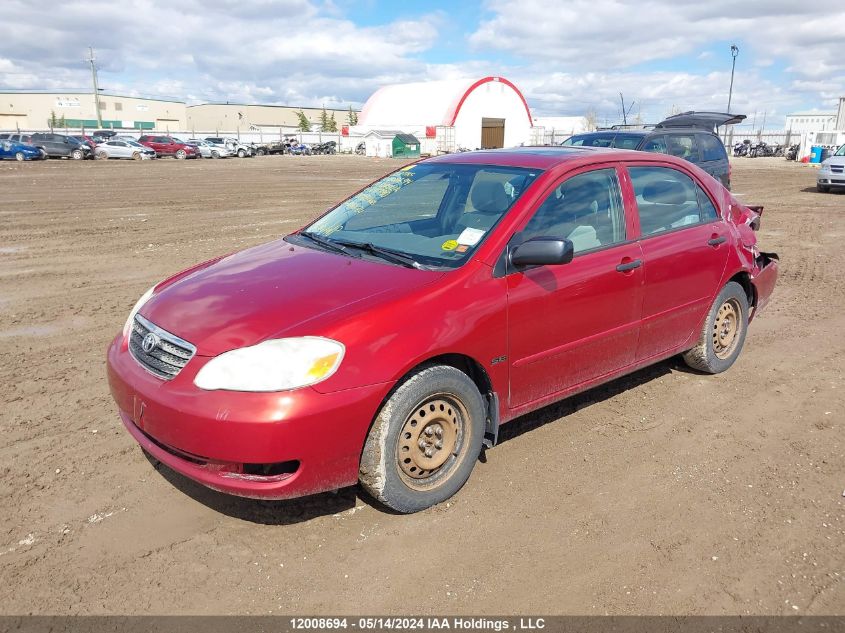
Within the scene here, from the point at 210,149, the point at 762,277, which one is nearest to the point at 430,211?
the point at 762,277

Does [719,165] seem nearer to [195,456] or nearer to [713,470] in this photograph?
[713,470]

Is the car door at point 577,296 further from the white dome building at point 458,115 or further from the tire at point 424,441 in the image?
the white dome building at point 458,115

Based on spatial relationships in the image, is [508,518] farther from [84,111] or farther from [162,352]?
[84,111]

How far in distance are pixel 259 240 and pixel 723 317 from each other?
747 centimetres

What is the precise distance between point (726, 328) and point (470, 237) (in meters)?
2.62

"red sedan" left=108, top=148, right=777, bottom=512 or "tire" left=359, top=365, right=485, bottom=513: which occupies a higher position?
"red sedan" left=108, top=148, right=777, bottom=512

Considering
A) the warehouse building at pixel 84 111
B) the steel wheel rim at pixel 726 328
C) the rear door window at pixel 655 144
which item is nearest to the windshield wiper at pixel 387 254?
the steel wheel rim at pixel 726 328

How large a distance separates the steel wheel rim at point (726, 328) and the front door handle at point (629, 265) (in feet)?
4.04

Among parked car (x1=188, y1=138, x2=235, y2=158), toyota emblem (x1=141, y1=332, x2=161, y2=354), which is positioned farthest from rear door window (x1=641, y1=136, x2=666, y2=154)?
parked car (x1=188, y1=138, x2=235, y2=158)

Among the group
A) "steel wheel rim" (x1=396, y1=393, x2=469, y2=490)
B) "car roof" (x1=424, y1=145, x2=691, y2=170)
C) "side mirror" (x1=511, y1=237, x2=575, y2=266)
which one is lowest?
"steel wheel rim" (x1=396, y1=393, x2=469, y2=490)

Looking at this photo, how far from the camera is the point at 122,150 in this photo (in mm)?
40781

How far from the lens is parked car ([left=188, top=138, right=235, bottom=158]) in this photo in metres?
48.5

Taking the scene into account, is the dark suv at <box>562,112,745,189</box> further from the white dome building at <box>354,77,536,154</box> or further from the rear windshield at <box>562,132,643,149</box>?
the white dome building at <box>354,77,536,154</box>

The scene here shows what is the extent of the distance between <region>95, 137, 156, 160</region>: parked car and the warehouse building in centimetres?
5987
